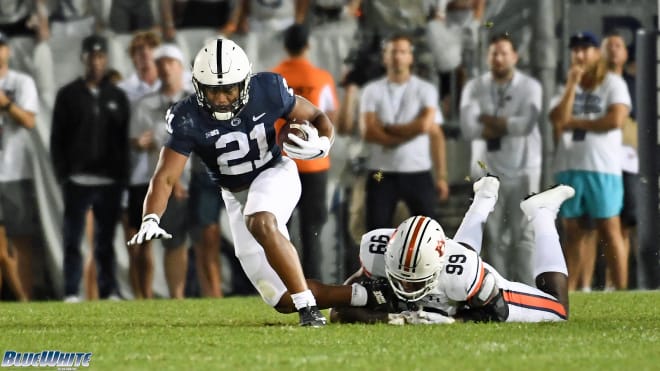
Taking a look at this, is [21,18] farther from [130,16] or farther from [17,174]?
[17,174]

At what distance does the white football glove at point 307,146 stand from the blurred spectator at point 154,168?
12.5 feet

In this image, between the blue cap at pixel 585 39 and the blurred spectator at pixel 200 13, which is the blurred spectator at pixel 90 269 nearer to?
the blurred spectator at pixel 200 13

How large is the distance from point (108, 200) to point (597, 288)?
3.95 metres

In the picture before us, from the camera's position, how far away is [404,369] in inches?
219

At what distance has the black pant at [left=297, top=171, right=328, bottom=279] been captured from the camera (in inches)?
416

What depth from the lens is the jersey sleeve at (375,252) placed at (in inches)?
300

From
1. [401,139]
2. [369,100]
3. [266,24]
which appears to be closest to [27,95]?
[266,24]

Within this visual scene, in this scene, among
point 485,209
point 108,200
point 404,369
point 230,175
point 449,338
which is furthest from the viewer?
point 108,200

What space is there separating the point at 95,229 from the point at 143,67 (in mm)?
1353

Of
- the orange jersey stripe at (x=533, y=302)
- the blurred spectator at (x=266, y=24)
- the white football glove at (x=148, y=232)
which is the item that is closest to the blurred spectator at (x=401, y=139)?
the blurred spectator at (x=266, y=24)

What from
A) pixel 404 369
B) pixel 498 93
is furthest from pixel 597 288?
pixel 404 369

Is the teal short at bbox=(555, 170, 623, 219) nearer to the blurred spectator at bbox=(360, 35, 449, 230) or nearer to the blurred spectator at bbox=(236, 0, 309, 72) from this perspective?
the blurred spectator at bbox=(360, 35, 449, 230)

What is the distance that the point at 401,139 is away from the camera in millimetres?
10836

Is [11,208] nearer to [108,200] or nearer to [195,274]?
[108,200]
